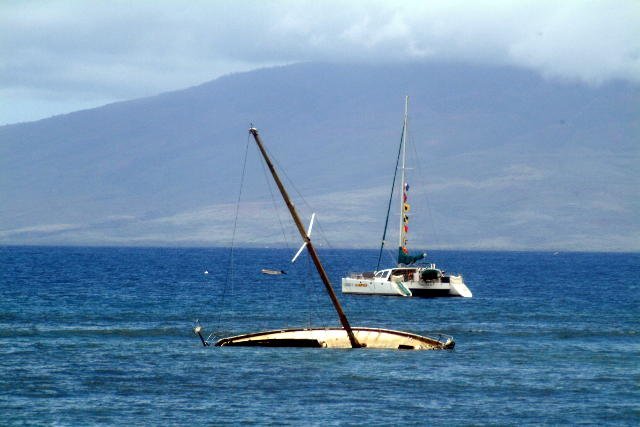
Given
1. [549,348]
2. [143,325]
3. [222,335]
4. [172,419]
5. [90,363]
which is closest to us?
[172,419]

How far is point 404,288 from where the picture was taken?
126625mm

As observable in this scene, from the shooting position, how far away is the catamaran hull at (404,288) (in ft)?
416

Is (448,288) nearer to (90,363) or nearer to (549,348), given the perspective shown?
(549,348)

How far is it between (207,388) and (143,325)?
31186 millimetres

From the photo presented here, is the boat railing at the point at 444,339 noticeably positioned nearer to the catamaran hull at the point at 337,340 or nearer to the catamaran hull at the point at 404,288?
the catamaran hull at the point at 337,340

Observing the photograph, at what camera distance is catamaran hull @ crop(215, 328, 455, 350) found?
7225 cm

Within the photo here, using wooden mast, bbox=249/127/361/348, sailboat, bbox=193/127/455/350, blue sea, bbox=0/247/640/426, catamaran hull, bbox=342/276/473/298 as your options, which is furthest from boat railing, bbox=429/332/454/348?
catamaran hull, bbox=342/276/473/298

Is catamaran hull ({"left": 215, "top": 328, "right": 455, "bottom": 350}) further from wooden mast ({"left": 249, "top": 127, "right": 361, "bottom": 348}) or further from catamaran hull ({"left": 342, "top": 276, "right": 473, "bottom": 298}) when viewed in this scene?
catamaran hull ({"left": 342, "top": 276, "right": 473, "bottom": 298})

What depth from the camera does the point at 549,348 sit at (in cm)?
7600

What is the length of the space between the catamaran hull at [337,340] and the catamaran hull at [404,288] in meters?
52.9

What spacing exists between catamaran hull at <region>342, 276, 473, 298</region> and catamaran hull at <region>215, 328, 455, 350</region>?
174 ft

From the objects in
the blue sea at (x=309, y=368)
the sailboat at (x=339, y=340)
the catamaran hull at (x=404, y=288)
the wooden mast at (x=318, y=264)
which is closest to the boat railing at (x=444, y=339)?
the sailboat at (x=339, y=340)

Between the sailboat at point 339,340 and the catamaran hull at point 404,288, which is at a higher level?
the catamaran hull at point 404,288

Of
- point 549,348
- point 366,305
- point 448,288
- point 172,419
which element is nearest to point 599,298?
point 448,288
